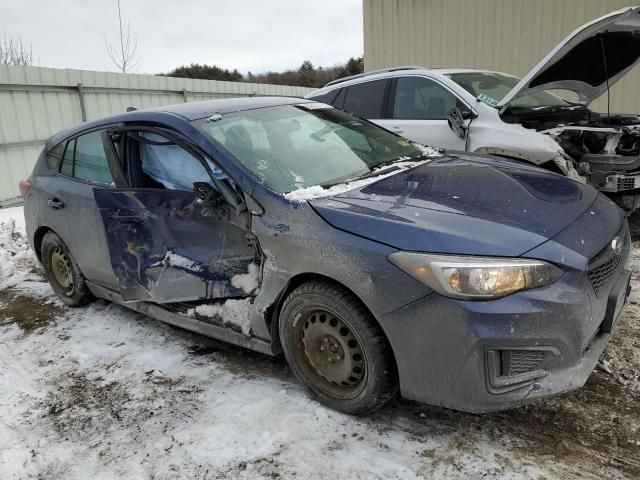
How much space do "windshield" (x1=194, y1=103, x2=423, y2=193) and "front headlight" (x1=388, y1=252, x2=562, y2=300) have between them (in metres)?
1.00

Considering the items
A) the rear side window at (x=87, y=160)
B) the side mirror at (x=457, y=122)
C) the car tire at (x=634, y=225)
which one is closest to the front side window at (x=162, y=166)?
the rear side window at (x=87, y=160)

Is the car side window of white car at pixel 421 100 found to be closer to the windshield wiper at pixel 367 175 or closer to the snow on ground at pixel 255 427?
the windshield wiper at pixel 367 175

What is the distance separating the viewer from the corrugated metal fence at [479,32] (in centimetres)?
950

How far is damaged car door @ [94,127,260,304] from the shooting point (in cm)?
298

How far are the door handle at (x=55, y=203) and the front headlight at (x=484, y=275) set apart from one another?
318 cm

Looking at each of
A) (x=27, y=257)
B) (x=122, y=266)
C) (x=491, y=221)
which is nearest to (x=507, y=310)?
(x=491, y=221)

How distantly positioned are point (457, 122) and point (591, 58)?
1619 mm

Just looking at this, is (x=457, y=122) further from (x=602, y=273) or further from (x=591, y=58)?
(x=602, y=273)

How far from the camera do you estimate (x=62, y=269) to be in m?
4.46

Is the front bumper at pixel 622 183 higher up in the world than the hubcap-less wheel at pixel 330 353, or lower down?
higher up

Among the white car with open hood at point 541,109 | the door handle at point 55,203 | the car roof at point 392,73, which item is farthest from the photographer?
the car roof at point 392,73

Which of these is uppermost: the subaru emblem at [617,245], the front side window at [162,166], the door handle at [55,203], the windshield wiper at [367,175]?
the front side window at [162,166]

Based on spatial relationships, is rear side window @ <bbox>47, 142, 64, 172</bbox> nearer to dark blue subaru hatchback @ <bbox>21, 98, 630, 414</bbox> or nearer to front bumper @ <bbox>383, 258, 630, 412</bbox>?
dark blue subaru hatchback @ <bbox>21, 98, 630, 414</bbox>

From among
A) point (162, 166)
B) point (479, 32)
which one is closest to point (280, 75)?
point (479, 32)
